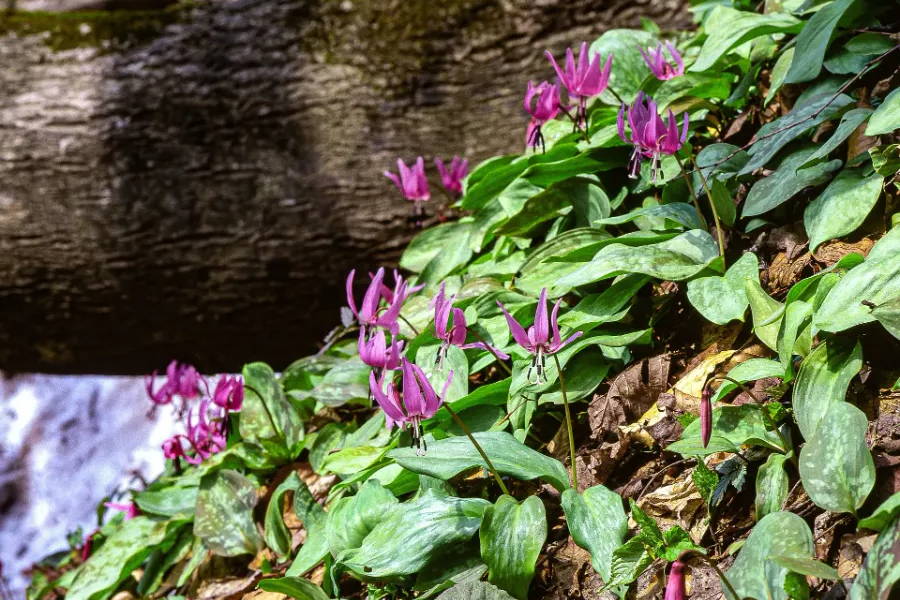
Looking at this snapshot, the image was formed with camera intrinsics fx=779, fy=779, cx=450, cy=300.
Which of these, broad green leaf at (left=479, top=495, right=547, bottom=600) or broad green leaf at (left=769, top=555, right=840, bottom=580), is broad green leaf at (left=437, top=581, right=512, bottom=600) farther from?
broad green leaf at (left=769, top=555, right=840, bottom=580)

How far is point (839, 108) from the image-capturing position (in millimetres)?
1520

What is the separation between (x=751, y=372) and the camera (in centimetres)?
118

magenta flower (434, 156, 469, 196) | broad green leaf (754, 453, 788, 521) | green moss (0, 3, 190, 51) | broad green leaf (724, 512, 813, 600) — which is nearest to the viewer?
broad green leaf (724, 512, 813, 600)

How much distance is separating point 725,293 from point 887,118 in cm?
38

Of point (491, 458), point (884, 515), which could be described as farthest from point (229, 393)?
point (884, 515)

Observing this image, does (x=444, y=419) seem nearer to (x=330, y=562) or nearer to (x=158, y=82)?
(x=330, y=562)

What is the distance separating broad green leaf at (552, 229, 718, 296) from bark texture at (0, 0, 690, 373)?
1.19m

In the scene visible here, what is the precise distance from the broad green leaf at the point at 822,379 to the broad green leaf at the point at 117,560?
1571 millimetres

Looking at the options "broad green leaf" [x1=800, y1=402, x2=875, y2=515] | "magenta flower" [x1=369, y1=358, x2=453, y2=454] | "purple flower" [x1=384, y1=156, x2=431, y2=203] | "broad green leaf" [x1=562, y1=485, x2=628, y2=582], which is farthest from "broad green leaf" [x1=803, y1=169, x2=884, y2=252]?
"purple flower" [x1=384, y1=156, x2=431, y2=203]

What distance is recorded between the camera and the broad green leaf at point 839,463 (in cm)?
92

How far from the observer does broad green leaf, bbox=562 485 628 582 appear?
1.10 metres

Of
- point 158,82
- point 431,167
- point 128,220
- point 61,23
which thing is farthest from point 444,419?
point 61,23

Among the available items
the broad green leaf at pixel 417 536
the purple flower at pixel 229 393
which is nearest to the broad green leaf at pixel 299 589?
the broad green leaf at pixel 417 536

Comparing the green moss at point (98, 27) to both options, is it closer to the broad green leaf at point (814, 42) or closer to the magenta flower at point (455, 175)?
the magenta flower at point (455, 175)
